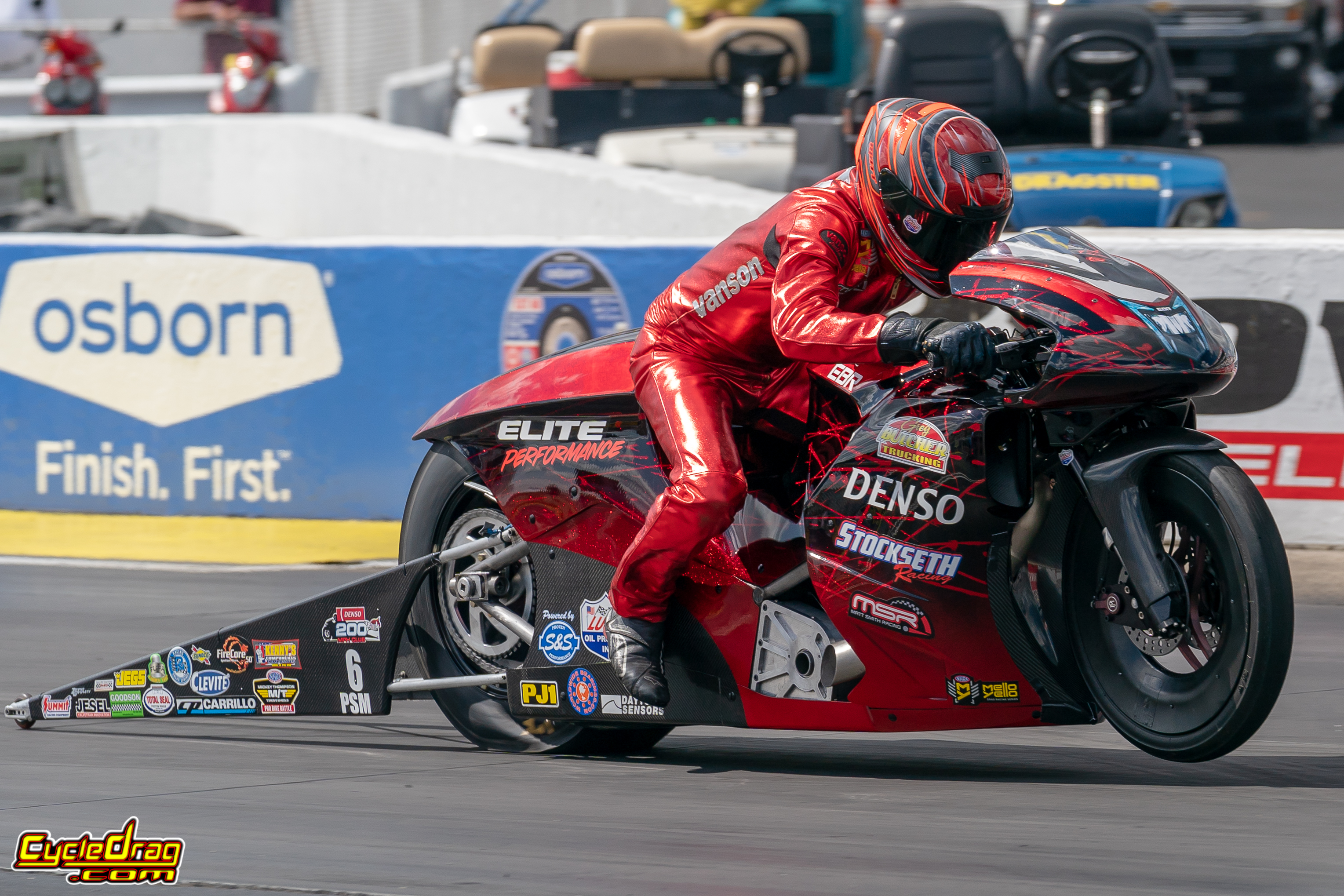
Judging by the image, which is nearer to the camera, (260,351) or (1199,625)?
(1199,625)

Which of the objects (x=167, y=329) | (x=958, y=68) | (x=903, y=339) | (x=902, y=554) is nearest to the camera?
(x=903, y=339)

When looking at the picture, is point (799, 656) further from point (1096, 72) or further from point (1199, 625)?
point (1096, 72)

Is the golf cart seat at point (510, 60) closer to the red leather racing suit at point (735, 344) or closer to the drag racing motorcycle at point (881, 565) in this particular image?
the drag racing motorcycle at point (881, 565)

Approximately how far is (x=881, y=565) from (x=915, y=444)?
306 millimetres

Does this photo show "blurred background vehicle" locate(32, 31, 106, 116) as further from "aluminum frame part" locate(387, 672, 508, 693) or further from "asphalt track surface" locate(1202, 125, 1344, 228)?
"aluminum frame part" locate(387, 672, 508, 693)

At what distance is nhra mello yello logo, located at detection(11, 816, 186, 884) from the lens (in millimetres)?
4215

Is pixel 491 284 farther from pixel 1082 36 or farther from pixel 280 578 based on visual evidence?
pixel 1082 36

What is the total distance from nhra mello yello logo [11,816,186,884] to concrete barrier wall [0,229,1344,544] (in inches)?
189

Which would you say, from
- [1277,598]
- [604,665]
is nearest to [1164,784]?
[1277,598]

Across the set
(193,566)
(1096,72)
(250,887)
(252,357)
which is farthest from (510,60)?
(250,887)

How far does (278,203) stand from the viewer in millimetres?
19219

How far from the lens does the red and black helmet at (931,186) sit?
4535 millimetres

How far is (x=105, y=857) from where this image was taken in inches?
171

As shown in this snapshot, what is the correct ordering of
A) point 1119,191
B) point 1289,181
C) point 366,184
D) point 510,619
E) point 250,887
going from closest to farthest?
point 250,887 < point 510,619 < point 1119,191 < point 366,184 < point 1289,181
